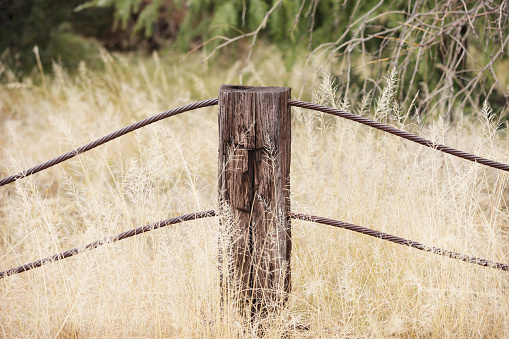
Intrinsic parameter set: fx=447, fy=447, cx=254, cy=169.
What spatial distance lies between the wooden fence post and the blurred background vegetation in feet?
2.84

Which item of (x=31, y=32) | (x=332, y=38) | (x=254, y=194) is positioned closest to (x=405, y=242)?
(x=254, y=194)

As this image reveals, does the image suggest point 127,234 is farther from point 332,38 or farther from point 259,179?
point 332,38

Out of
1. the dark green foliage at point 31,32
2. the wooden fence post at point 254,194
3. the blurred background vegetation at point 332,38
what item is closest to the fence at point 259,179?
the wooden fence post at point 254,194

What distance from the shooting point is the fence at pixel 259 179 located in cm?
167

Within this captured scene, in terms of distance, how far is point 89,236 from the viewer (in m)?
2.25

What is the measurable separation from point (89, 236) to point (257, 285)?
3.16ft

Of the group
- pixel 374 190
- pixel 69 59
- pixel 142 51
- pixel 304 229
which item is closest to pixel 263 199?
pixel 304 229

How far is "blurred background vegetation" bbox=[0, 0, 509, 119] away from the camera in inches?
114

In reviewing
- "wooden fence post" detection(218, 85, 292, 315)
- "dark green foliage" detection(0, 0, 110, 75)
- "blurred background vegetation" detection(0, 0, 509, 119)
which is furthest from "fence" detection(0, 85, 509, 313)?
"dark green foliage" detection(0, 0, 110, 75)

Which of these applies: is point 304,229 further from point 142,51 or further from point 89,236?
point 142,51

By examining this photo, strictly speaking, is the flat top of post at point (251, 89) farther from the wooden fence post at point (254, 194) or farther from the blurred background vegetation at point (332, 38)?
the blurred background vegetation at point (332, 38)

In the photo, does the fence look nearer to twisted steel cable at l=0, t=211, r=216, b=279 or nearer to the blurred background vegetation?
twisted steel cable at l=0, t=211, r=216, b=279

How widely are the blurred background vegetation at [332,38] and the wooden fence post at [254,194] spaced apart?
864mm

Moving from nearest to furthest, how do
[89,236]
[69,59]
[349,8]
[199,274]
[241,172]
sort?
[241,172] < [199,274] < [89,236] < [349,8] < [69,59]
